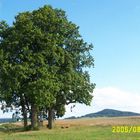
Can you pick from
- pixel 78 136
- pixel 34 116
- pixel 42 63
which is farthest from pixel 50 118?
pixel 78 136

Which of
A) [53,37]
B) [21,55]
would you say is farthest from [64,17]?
[21,55]

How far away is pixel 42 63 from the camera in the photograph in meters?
66.4

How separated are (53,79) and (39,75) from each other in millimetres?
2051

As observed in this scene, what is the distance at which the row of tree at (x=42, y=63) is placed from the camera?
65.5m

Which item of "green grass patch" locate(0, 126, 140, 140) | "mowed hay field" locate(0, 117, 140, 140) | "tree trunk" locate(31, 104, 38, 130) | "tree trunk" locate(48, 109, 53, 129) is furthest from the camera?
"tree trunk" locate(48, 109, 53, 129)

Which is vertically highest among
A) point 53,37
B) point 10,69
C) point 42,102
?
point 53,37

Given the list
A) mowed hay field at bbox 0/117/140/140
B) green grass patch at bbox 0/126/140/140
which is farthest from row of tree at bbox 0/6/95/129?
green grass patch at bbox 0/126/140/140

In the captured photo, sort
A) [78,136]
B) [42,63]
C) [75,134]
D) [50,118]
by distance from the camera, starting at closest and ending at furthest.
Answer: [78,136] < [75,134] < [42,63] < [50,118]

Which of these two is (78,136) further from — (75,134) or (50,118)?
(50,118)

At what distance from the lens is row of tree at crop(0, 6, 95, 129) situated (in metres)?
65.5

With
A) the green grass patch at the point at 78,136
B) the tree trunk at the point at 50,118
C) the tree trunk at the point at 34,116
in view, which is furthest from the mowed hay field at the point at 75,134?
the tree trunk at the point at 50,118

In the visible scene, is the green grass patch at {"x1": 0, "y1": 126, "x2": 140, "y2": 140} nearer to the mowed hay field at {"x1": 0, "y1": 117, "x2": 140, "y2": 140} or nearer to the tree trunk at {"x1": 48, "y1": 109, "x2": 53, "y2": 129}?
the mowed hay field at {"x1": 0, "y1": 117, "x2": 140, "y2": 140}

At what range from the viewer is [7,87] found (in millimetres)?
66625

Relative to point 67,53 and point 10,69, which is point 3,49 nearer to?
point 10,69
